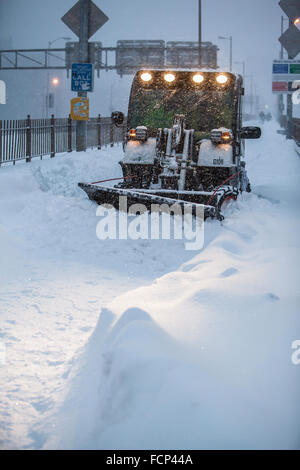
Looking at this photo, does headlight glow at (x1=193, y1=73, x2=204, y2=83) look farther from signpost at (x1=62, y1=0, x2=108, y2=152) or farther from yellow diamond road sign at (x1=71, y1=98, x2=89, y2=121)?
yellow diamond road sign at (x1=71, y1=98, x2=89, y2=121)

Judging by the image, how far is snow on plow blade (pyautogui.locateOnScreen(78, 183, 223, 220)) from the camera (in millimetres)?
7211

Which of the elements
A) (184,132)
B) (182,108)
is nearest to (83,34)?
(182,108)

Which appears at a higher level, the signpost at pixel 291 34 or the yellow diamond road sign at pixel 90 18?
the signpost at pixel 291 34

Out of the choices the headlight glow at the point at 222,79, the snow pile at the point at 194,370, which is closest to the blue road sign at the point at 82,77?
the headlight glow at the point at 222,79

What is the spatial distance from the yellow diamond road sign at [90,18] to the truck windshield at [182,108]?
293 inches

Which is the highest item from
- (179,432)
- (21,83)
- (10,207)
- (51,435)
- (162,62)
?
(21,83)

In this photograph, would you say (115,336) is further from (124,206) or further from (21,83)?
(21,83)

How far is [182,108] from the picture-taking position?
925cm

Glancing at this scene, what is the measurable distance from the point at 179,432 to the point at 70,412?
97 cm

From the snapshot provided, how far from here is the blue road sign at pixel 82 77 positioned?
15.8m

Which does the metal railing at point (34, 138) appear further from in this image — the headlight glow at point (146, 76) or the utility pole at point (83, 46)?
the headlight glow at point (146, 76)

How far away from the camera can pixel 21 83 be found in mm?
68750

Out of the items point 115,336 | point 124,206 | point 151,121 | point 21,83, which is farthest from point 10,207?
point 21,83
